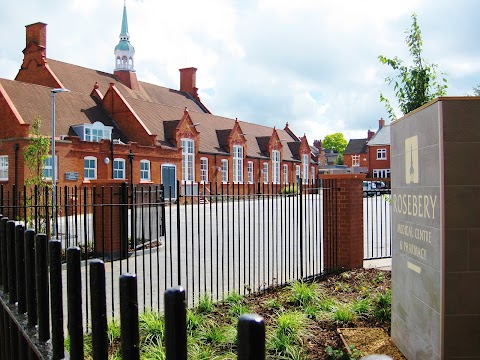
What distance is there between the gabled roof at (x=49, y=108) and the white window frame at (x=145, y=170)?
105 inches

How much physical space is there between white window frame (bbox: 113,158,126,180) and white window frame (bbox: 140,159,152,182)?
1.72 metres

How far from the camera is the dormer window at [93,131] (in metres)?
30.7

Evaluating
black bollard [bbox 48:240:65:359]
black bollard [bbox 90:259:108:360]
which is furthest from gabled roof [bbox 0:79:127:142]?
black bollard [bbox 90:259:108:360]

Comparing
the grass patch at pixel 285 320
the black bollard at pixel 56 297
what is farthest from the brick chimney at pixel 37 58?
the black bollard at pixel 56 297

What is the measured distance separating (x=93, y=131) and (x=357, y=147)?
64663 mm

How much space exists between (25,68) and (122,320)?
42.3 m

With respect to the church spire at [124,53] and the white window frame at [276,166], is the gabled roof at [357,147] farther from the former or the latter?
the church spire at [124,53]

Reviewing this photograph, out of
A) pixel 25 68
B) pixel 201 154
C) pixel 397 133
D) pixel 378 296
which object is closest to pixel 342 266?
pixel 378 296

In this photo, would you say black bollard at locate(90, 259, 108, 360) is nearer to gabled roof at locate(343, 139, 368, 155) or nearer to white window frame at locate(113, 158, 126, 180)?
white window frame at locate(113, 158, 126, 180)

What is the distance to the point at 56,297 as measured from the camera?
6.51 feet

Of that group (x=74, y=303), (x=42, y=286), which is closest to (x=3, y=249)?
(x=42, y=286)

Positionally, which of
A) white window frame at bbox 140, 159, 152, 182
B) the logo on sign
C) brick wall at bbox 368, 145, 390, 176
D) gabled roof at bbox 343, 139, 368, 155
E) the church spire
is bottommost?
the logo on sign

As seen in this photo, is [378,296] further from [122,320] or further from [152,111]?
[152,111]

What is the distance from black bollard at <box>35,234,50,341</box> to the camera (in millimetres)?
2088
